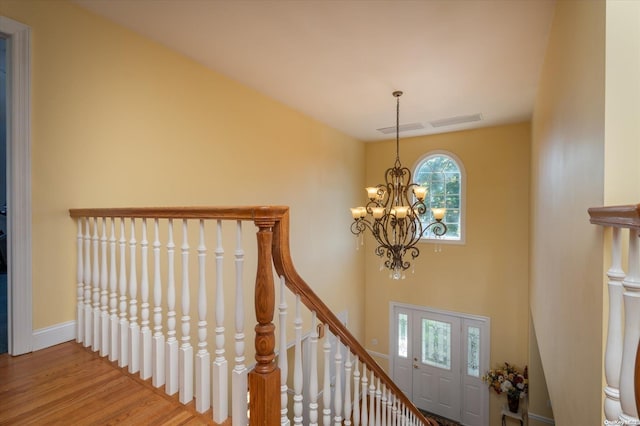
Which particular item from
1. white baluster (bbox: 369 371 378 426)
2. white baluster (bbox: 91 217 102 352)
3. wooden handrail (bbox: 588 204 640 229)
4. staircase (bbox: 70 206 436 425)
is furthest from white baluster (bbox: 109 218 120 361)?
wooden handrail (bbox: 588 204 640 229)

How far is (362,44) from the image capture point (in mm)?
2551

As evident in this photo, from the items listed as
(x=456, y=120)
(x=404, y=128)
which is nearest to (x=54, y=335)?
(x=404, y=128)

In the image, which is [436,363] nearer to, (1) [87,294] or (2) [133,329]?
(2) [133,329]

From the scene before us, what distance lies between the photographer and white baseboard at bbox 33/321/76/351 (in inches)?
74.9

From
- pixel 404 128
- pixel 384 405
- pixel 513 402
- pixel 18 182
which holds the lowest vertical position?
pixel 513 402

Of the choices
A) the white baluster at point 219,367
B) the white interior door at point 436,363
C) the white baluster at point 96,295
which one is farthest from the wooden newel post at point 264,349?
the white interior door at point 436,363

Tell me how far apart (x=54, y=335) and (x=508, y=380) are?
225 inches

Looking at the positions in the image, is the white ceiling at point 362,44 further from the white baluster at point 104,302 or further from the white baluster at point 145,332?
the white baluster at point 145,332

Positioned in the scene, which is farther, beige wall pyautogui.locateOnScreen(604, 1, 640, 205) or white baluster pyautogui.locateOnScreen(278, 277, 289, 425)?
white baluster pyautogui.locateOnScreen(278, 277, 289, 425)

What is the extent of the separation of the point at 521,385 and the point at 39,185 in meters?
6.17

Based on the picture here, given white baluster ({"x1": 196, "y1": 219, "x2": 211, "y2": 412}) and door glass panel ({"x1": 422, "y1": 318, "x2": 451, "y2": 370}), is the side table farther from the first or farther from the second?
white baluster ({"x1": 196, "y1": 219, "x2": 211, "y2": 412})

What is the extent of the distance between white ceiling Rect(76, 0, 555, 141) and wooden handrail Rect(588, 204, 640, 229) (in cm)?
185

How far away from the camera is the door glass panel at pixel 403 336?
573cm

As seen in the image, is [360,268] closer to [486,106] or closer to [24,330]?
[486,106]
